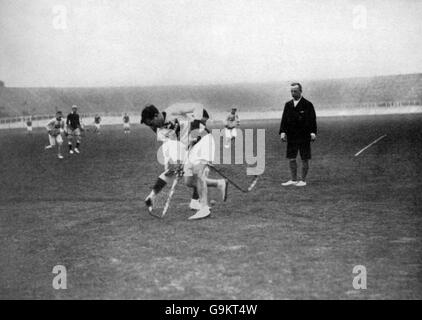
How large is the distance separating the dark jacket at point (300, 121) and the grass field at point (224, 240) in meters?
1.08

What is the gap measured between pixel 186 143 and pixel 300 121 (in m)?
3.54

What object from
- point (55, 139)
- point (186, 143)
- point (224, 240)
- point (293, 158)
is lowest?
point (224, 240)

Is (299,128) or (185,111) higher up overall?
(185,111)

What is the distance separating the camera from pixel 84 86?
10331 centimetres

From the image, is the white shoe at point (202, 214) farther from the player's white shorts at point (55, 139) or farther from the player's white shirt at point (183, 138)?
the player's white shorts at point (55, 139)

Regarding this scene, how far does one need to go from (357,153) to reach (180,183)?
280 inches

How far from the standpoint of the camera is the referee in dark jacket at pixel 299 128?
10.6 meters

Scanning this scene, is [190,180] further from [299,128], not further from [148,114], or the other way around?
[299,128]

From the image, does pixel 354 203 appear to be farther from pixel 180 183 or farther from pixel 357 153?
pixel 357 153

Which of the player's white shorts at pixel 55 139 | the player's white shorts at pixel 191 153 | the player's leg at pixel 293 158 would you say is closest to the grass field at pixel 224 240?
the player's leg at pixel 293 158

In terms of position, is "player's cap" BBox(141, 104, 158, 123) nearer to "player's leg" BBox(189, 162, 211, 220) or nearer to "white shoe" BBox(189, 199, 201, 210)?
"player's leg" BBox(189, 162, 211, 220)

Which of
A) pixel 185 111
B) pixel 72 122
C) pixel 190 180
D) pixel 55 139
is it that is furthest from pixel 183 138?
pixel 55 139

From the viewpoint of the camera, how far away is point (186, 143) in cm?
794

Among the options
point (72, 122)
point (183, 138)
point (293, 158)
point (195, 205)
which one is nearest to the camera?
point (183, 138)
